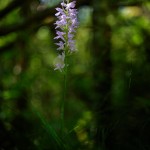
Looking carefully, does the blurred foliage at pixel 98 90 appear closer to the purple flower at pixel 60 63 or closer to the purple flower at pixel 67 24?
the purple flower at pixel 60 63

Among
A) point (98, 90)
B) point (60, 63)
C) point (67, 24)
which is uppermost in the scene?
point (67, 24)

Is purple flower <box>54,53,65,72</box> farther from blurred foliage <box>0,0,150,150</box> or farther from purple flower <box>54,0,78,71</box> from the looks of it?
blurred foliage <box>0,0,150,150</box>

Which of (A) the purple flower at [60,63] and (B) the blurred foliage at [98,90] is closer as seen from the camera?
(A) the purple flower at [60,63]

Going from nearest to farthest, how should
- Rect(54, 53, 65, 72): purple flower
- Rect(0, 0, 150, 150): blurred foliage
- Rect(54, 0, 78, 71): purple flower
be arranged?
Rect(54, 0, 78, 71): purple flower < Rect(54, 53, 65, 72): purple flower < Rect(0, 0, 150, 150): blurred foliage

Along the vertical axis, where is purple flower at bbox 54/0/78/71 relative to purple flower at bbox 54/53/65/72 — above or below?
above

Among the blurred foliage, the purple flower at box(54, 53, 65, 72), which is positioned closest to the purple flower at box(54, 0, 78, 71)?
the purple flower at box(54, 53, 65, 72)

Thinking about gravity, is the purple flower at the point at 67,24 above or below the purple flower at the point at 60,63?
above

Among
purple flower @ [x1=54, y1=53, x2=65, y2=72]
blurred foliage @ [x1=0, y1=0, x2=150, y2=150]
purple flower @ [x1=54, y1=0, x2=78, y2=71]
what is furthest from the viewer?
blurred foliage @ [x1=0, y1=0, x2=150, y2=150]

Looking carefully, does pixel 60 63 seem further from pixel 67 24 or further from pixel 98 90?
pixel 98 90

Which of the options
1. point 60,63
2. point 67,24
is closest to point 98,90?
point 60,63

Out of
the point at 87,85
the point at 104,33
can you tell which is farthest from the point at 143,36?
the point at 87,85

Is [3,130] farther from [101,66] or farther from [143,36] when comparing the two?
[143,36]

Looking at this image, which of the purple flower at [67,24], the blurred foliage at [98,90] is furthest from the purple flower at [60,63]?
the blurred foliage at [98,90]
